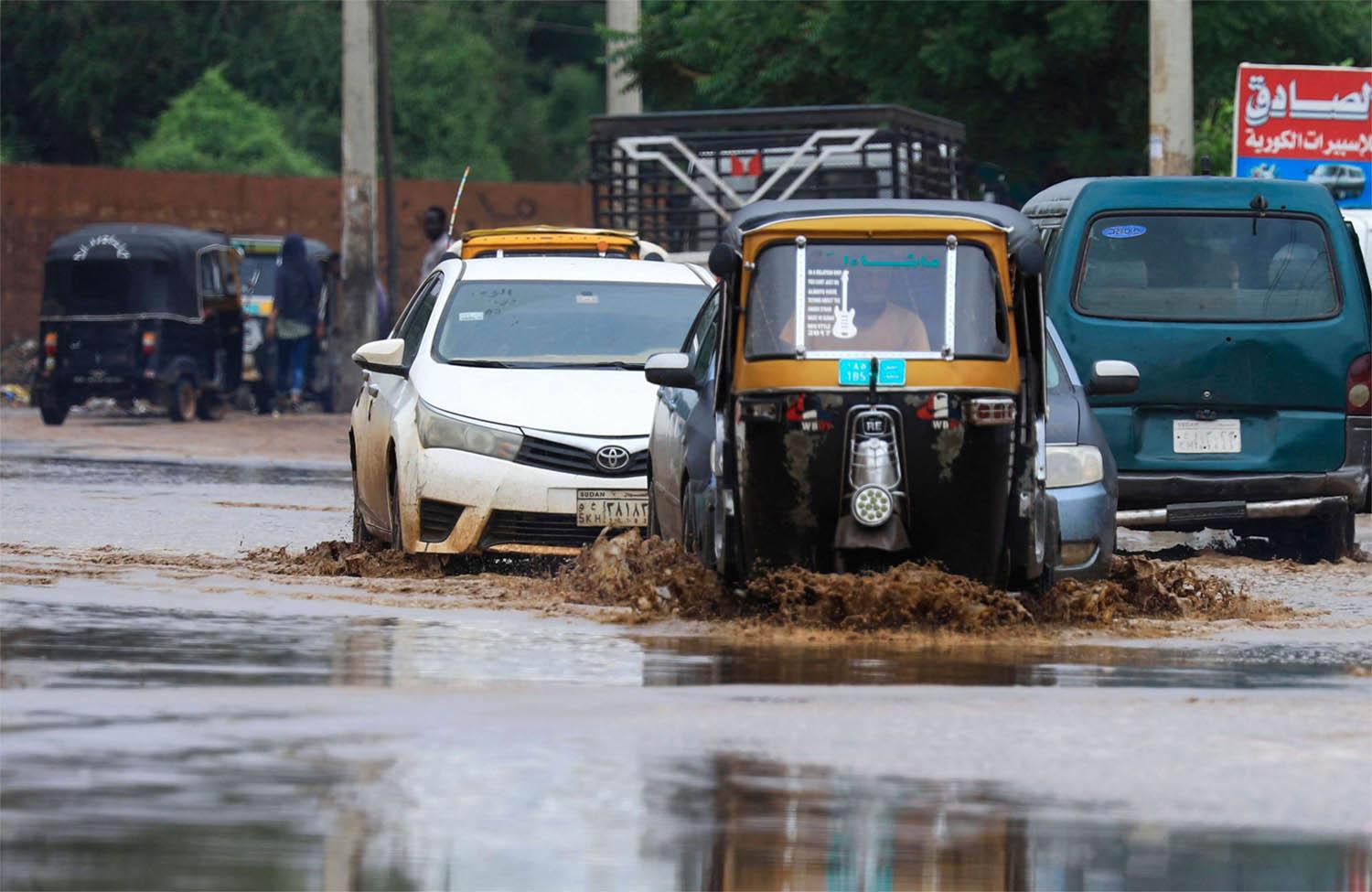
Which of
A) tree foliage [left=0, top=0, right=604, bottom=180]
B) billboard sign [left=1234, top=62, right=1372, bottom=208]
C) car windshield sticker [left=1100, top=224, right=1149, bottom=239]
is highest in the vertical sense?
tree foliage [left=0, top=0, right=604, bottom=180]

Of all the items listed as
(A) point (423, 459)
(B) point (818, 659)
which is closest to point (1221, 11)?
(A) point (423, 459)

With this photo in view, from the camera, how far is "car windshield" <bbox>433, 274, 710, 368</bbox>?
1407cm

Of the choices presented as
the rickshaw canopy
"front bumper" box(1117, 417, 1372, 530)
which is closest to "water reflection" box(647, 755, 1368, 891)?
"front bumper" box(1117, 417, 1372, 530)

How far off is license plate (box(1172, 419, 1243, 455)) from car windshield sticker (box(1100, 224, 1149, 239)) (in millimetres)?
957

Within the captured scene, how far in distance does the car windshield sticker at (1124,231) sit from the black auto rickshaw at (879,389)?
3.71m

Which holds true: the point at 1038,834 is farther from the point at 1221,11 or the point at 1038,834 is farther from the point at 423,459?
the point at 1221,11

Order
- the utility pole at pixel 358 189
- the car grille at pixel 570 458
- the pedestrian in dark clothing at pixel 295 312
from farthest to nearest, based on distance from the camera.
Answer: the pedestrian in dark clothing at pixel 295 312 → the utility pole at pixel 358 189 → the car grille at pixel 570 458

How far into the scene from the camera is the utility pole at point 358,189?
32.4 metres

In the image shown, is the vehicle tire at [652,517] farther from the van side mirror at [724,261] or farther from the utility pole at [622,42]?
the utility pole at [622,42]

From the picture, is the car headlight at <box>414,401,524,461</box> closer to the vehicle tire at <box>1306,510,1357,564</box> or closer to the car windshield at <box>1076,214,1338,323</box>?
the car windshield at <box>1076,214,1338,323</box>

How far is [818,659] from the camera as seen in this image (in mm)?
9945

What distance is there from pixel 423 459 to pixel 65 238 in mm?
19869

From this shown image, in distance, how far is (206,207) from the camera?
143ft

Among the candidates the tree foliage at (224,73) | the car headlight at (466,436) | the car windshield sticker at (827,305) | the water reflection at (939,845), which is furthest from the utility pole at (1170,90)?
the tree foliage at (224,73)
